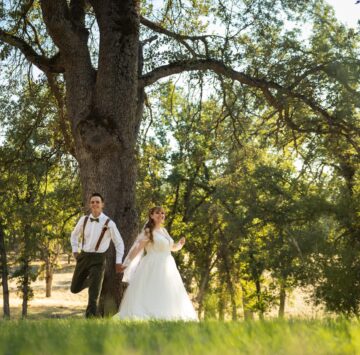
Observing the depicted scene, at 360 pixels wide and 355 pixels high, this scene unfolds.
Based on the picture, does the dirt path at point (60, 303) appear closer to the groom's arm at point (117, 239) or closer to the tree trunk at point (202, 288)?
the tree trunk at point (202, 288)

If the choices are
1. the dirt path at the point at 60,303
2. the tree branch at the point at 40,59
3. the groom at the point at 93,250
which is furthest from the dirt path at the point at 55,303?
the groom at the point at 93,250

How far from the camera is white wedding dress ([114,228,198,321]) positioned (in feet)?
32.7

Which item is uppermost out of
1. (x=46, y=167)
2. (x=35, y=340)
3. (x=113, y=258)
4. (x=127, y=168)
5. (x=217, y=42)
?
(x=217, y=42)

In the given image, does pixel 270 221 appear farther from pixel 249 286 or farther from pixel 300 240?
pixel 249 286

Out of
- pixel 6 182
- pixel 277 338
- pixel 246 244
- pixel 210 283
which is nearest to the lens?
pixel 277 338

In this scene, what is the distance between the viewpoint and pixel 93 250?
30.4ft

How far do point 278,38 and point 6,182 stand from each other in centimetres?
941

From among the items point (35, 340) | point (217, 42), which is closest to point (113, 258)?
point (217, 42)

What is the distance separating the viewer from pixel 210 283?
36.5m

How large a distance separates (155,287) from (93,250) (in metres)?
1.53

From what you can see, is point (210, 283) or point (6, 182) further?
point (210, 283)

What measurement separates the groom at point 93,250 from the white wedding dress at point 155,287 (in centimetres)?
83

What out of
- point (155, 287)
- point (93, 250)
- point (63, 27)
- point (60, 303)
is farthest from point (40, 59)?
point (60, 303)

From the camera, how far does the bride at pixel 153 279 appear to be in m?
9.98
